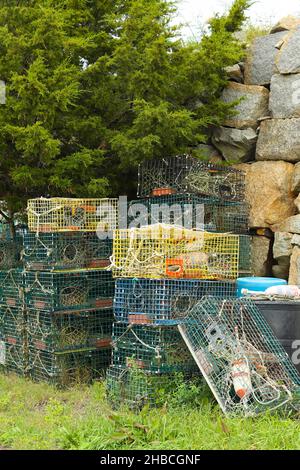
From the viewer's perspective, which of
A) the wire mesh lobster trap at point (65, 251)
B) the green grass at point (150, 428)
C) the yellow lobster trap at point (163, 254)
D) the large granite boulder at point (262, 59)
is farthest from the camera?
the large granite boulder at point (262, 59)

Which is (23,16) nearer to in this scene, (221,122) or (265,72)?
(221,122)

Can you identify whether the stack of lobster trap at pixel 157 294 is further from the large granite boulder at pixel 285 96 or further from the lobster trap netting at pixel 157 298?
the large granite boulder at pixel 285 96

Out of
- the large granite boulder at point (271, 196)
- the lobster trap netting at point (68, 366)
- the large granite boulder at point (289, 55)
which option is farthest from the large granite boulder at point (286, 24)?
the lobster trap netting at point (68, 366)

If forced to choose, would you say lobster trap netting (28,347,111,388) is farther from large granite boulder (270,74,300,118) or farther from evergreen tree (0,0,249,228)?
large granite boulder (270,74,300,118)

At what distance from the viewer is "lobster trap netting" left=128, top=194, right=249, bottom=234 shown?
7676mm

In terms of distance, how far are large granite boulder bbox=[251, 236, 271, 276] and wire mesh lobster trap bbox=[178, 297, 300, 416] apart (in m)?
3.42

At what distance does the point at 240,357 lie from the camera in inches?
203

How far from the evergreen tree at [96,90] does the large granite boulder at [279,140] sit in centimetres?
70

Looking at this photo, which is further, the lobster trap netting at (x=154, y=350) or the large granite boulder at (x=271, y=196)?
the large granite boulder at (x=271, y=196)

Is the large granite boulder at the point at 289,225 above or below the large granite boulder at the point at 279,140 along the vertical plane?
below

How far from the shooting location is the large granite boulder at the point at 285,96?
906cm

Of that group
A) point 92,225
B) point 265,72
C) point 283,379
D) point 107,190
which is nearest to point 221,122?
point 265,72

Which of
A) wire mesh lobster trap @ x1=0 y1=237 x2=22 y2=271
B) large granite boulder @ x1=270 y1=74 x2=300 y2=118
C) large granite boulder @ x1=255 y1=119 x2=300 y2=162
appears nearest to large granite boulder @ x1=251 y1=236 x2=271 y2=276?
large granite boulder @ x1=255 y1=119 x2=300 y2=162

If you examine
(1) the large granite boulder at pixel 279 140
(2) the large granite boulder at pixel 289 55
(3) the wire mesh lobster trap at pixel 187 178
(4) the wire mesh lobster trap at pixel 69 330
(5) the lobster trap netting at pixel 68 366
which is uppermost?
(2) the large granite boulder at pixel 289 55
